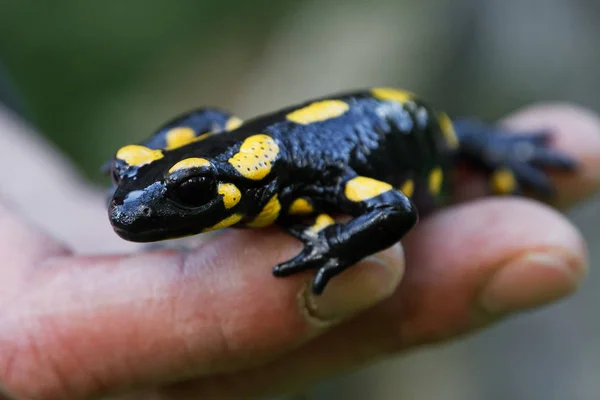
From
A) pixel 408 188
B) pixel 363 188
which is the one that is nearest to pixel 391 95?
pixel 408 188

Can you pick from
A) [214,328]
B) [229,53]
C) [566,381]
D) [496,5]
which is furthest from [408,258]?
[229,53]

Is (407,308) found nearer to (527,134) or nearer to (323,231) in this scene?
(323,231)

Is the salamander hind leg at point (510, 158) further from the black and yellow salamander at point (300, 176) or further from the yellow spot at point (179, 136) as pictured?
the yellow spot at point (179, 136)

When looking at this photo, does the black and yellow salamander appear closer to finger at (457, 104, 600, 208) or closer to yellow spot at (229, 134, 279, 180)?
yellow spot at (229, 134, 279, 180)

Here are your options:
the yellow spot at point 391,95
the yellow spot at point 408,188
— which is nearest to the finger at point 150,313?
the yellow spot at point 408,188

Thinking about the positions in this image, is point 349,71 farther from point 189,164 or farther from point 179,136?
point 189,164

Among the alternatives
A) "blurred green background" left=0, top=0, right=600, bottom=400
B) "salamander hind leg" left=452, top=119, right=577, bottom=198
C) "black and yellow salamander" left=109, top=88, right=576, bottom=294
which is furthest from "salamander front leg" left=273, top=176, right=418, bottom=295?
"blurred green background" left=0, top=0, right=600, bottom=400
